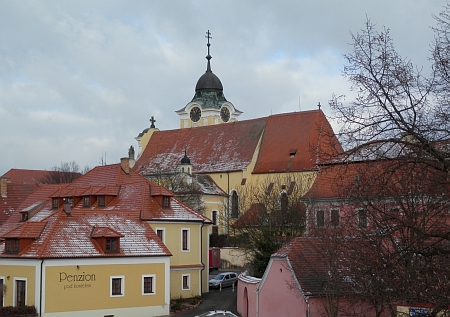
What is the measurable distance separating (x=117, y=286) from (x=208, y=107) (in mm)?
49601

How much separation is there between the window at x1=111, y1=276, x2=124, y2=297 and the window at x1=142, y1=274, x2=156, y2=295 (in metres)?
1.27

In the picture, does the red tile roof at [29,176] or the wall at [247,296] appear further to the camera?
the red tile roof at [29,176]

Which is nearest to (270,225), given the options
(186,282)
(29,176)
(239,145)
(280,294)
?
(186,282)

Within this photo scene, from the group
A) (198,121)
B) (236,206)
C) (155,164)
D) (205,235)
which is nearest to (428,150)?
(205,235)

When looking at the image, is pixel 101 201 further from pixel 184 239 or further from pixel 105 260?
pixel 105 260

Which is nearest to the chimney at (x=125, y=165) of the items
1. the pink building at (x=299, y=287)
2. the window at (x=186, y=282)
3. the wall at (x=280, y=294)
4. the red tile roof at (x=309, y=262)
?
the window at (x=186, y=282)

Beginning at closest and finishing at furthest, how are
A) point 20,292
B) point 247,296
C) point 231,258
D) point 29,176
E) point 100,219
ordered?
point 247,296, point 20,292, point 100,219, point 231,258, point 29,176

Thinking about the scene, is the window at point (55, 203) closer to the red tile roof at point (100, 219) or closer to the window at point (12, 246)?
the red tile roof at point (100, 219)

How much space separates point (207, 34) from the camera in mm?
91500

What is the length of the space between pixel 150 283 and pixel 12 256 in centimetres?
711

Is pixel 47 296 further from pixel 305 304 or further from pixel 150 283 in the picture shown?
pixel 305 304

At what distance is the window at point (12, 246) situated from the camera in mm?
34438

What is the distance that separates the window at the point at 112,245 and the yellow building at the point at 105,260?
5cm

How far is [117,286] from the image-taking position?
34656 mm
